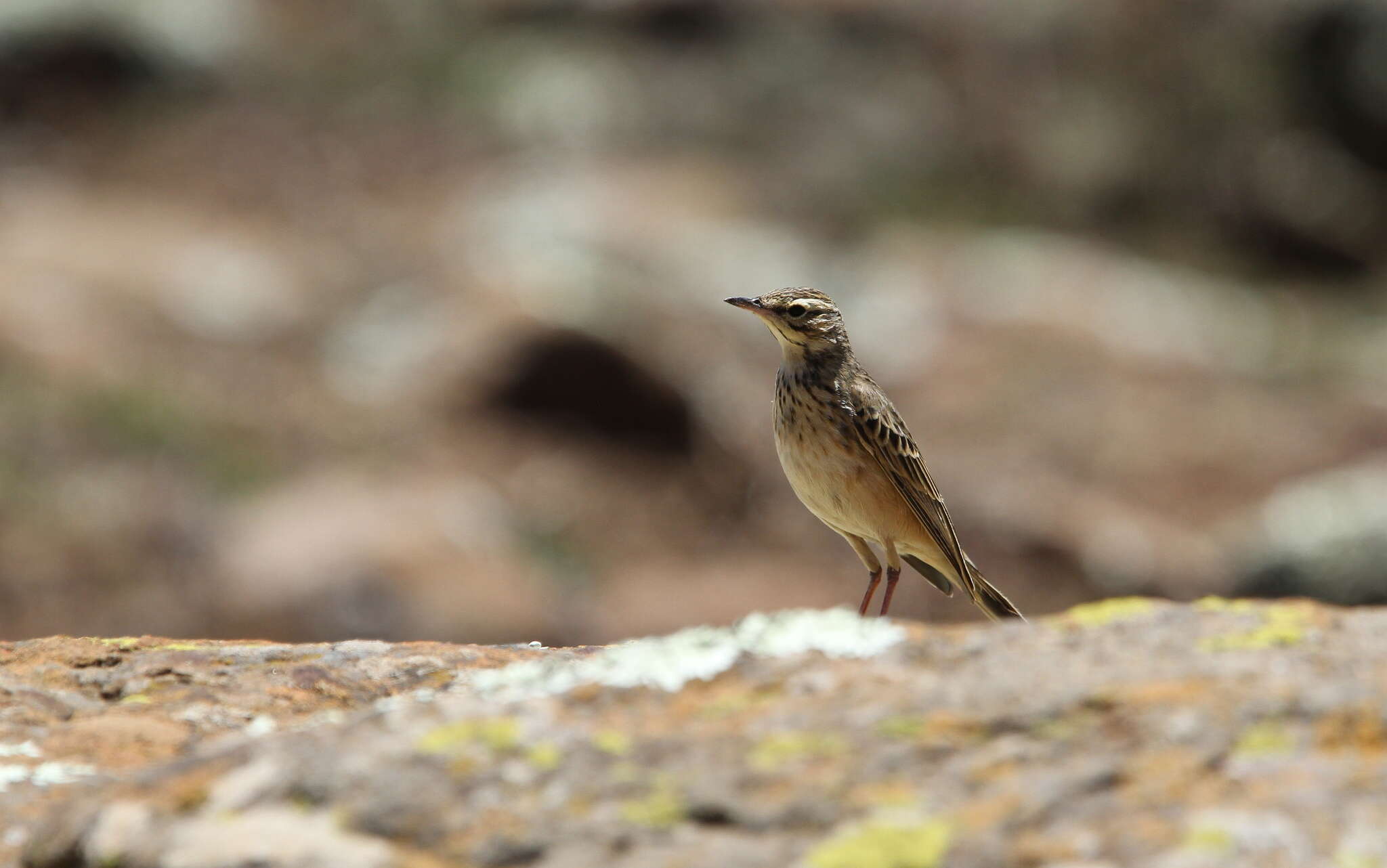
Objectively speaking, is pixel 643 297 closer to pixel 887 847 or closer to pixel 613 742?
pixel 613 742

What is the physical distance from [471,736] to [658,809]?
1.78 feet

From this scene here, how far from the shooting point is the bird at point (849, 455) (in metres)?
8.01

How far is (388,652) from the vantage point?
5.32 metres

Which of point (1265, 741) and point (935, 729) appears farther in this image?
point (935, 729)

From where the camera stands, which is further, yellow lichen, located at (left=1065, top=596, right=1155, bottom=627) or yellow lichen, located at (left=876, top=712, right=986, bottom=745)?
yellow lichen, located at (left=1065, top=596, right=1155, bottom=627)

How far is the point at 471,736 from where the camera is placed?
355cm

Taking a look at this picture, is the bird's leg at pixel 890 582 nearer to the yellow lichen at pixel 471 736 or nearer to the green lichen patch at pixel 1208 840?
the yellow lichen at pixel 471 736

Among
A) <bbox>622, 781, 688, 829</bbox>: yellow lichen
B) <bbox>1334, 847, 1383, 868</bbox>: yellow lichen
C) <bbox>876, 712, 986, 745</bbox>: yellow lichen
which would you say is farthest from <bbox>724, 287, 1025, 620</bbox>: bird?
<bbox>1334, 847, 1383, 868</bbox>: yellow lichen

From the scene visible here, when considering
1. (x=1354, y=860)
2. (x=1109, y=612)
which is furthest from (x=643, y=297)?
(x=1354, y=860)

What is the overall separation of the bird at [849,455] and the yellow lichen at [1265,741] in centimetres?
433

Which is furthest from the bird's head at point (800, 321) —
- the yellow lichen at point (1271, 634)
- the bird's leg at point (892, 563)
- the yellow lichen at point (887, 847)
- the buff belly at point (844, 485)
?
the yellow lichen at point (887, 847)

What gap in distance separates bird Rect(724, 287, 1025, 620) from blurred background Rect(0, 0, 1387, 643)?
23.8ft

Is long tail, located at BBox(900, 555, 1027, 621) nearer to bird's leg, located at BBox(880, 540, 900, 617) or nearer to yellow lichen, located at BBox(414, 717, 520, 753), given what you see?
bird's leg, located at BBox(880, 540, 900, 617)

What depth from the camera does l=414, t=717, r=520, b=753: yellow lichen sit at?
3.50 m
